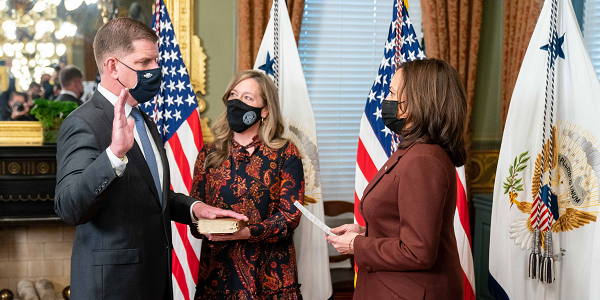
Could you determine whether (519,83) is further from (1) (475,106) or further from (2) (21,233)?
(2) (21,233)

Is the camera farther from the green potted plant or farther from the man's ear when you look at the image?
the man's ear

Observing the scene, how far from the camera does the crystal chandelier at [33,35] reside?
3.78 metres

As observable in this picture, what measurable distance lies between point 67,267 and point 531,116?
3.83 m

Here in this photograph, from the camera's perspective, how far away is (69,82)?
12.6ft

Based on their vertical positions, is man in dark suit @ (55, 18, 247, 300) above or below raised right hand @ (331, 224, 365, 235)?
above

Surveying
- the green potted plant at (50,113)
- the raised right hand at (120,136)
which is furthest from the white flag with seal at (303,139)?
the green potted plant at (50,113)

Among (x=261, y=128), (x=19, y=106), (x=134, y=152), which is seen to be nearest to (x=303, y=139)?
(x=261, y=128)

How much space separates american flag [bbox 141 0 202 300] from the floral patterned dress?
2.34 feet

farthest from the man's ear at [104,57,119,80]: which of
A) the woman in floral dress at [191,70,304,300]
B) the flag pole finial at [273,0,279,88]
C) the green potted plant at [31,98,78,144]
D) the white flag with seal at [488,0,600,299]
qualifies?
the green potted plant at [31,98,78,144]

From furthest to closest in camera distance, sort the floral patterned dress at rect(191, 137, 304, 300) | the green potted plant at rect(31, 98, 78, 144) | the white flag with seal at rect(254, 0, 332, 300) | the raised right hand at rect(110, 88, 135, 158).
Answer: the green potted plant at rect(31, 98, 78, 144), the white flag with seal at rect(254, 0, 332, 300), the floral patterned dress at rect(191, 137, 304, 300), the raised right hand at rect(110, 88, 135, 158)

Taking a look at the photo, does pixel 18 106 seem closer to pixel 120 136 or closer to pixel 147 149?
pixel 147 149

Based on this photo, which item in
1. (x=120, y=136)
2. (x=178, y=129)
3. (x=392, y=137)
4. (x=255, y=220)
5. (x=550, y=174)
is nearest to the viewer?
(x=120, y=136)

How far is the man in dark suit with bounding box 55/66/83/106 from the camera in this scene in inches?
151

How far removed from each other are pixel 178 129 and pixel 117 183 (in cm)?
164
